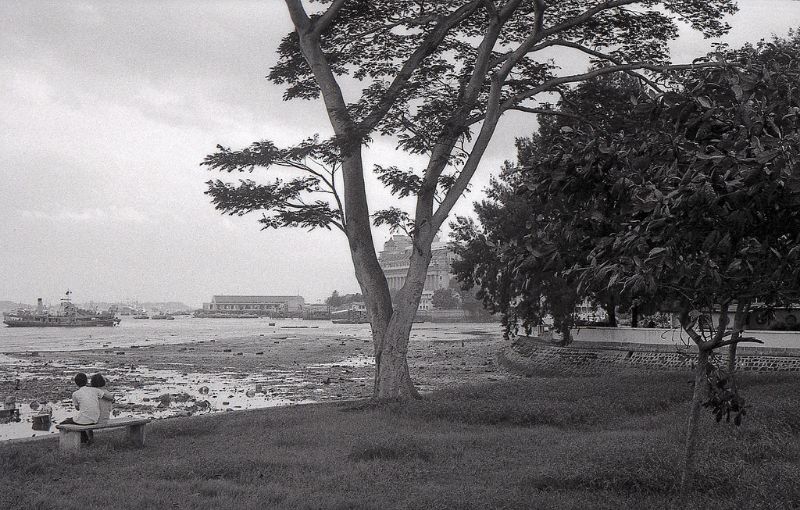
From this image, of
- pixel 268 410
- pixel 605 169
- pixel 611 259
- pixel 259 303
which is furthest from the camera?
pixel 259 303

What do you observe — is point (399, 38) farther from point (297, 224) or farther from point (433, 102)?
point (297, 224)

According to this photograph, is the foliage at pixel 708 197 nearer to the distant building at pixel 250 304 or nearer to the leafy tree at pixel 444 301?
the leafy tree at pixel 444 301

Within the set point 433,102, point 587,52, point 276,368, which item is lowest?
point 276,368

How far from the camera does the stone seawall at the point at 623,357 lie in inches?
829

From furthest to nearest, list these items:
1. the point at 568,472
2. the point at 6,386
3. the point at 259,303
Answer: the point at 259,303, the point at 6,386, the point at 568,472

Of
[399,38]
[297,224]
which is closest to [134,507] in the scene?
[297,224]

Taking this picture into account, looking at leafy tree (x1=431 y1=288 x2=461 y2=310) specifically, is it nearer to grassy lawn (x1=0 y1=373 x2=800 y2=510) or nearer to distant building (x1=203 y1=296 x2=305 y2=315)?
distant building (x1=203 y1=296 x2=305 y2=315)

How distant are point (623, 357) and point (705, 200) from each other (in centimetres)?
2181

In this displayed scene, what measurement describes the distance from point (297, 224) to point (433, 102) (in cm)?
391

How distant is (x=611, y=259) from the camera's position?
5453 millimetres

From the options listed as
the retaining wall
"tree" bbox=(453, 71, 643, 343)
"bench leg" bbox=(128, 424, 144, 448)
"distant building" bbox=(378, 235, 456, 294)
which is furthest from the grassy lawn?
"distant building" bbox=(378, 235, 456, 294)

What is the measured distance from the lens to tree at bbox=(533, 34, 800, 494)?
4832 mm

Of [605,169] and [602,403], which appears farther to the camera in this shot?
[602,403]

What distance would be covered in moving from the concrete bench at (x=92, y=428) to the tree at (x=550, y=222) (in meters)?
4.95
